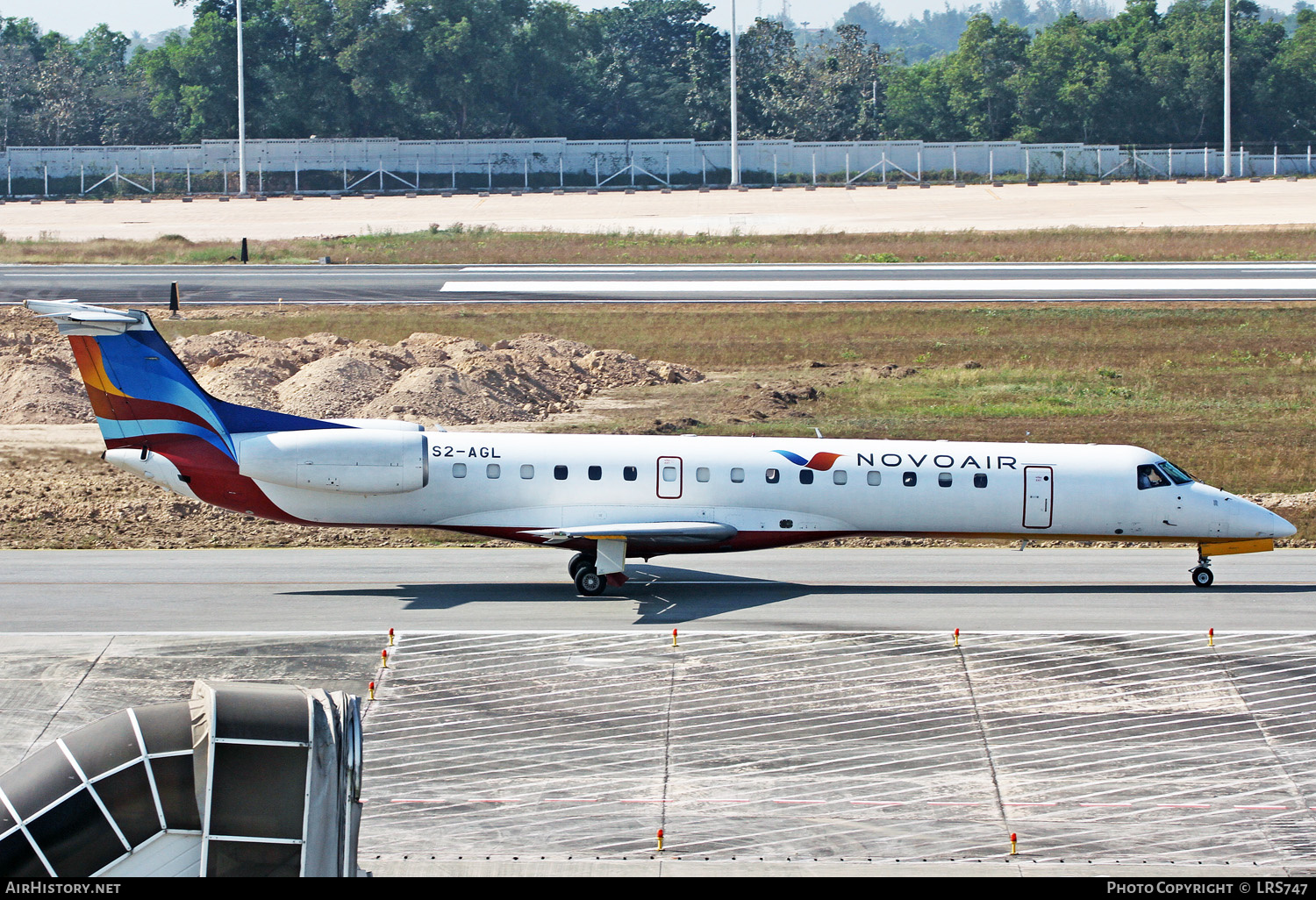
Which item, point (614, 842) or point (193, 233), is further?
point (193, 233)

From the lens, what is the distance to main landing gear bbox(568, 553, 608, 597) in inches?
1014

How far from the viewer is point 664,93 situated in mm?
140875

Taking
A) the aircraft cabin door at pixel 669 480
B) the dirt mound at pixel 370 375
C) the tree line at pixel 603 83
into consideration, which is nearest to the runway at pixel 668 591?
the aircraft cabin door at pixel 669 480

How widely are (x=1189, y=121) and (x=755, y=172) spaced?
163 feet

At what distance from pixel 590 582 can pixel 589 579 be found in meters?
0.07

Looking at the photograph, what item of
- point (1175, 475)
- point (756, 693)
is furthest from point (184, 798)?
point (1175, 475)

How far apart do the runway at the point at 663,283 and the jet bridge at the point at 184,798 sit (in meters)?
53.7

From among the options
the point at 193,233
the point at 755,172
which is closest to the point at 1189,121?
the point at 755,172

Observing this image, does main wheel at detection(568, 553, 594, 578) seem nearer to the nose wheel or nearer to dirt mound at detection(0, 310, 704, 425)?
the nose wheel

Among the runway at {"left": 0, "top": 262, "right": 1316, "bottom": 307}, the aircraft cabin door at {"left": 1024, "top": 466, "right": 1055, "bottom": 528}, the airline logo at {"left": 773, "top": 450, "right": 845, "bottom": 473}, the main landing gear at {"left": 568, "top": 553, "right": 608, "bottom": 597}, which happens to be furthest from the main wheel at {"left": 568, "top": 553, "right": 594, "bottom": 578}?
the runway at {"left": 0, "top": 262, "right": 1316, "bottom": 307}

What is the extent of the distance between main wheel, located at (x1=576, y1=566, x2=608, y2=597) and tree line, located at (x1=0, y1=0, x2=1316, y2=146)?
366 ft

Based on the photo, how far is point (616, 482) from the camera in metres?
25.9

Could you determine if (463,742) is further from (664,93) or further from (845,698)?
(664,93)
